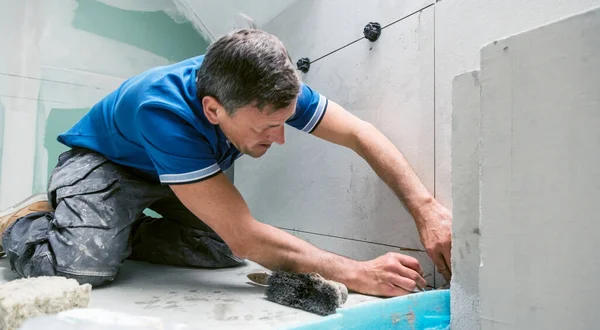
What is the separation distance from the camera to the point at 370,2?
1520 millimetres

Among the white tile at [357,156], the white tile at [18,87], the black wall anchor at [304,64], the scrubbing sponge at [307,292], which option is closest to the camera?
the scrubbing sponge at [307,292]

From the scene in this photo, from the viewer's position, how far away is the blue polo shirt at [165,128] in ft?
3.52

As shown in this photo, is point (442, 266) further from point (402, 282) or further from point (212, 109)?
point (212, 109)

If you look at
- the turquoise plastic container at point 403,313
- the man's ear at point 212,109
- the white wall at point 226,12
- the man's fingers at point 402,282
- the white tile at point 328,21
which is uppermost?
the white wall at point 226,12

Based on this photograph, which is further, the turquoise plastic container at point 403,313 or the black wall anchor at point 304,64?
the black wall anchor at point 304,64

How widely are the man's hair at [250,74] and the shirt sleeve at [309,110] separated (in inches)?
10.1

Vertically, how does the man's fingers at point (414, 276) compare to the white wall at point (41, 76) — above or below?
below

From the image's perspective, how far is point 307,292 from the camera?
950mm

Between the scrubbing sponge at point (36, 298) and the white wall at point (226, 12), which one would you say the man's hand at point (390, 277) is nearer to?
the scrubbing sponge at point (36, 298)

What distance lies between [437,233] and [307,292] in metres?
0.40

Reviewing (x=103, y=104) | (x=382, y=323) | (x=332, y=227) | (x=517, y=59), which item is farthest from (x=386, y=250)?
(x=103, y=104)

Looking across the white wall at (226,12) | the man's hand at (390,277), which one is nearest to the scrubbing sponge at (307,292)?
the man's hand at (390,277)

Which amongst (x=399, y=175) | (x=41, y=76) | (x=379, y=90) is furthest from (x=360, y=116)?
(x=41, y=76)

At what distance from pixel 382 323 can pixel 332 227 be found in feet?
2.61
